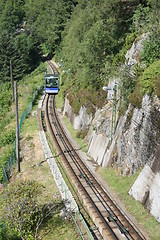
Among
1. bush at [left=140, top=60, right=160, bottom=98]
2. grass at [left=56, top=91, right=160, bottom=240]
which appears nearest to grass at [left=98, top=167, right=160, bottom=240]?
grass at [left=56, top=91, right=160, bottom=240]

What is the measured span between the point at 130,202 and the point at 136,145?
4142 mm

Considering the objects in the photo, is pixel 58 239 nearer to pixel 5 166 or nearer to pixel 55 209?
pixel 55 209

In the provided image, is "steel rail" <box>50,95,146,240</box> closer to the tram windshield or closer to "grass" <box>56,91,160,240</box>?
"grass" <box>56,91,160,240</box>

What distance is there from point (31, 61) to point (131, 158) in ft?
228

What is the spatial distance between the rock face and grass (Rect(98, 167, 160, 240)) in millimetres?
381

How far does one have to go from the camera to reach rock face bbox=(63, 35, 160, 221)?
17234mm

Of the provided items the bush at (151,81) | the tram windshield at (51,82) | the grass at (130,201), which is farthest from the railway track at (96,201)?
the tram windshield at (51,82)

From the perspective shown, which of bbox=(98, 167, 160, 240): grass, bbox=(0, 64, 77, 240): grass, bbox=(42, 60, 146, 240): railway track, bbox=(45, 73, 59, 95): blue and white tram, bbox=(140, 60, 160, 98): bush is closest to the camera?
bbox=(98, 167, 160, 240): grass

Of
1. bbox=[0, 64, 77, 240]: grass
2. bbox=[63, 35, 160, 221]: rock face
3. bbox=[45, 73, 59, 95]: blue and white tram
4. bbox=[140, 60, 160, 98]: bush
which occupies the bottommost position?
bbox=[0, 64, 77, 240]: grass

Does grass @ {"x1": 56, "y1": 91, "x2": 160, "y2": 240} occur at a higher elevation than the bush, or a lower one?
lower

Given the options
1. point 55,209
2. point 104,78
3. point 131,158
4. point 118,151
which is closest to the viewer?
point 55,209

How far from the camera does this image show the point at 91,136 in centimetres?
2961

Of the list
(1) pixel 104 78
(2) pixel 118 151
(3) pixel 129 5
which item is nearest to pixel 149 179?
(2) pixel 118 151

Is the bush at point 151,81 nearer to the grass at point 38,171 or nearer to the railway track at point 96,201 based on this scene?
the railway track at point 96,201
